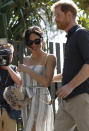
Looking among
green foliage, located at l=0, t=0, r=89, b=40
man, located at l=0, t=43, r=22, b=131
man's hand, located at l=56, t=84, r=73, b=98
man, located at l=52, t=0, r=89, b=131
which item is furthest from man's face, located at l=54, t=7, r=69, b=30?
green foliage, located at l=0, t=0, r=89, b=40

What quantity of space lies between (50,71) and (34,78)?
20cm

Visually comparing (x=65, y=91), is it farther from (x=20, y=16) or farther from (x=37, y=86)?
(x=20, y=16)

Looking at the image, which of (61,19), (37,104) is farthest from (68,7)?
(37,104)

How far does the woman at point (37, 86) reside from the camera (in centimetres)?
445

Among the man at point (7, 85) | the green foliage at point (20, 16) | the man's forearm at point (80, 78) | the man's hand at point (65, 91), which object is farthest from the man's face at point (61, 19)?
the green foliage at point (20, 16)

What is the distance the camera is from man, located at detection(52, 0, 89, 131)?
3434 mm

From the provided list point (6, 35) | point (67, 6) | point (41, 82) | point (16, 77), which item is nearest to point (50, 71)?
point (41, 82)

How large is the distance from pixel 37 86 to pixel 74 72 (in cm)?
104

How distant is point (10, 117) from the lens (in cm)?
479

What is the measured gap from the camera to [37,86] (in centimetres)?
455

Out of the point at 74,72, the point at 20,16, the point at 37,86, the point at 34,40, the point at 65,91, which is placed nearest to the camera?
the point at 65,91

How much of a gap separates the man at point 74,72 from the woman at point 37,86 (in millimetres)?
730

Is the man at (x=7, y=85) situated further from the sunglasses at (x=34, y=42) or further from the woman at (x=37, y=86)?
the sunglasses at (x=34, y=42)

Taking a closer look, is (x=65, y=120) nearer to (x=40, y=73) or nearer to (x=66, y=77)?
(x=66, y=77)
